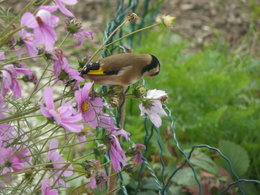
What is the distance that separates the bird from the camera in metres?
1.10

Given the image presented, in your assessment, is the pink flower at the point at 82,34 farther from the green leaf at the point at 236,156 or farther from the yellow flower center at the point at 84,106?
the green leaf at the point at 236,156

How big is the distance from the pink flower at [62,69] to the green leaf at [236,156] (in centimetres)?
96

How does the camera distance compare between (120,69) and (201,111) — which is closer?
(120,69)

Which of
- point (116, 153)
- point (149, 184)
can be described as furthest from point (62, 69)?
point (149, 184)

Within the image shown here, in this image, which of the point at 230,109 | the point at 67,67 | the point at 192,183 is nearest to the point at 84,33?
the point at 67,67

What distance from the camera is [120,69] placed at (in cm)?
116

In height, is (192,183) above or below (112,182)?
below

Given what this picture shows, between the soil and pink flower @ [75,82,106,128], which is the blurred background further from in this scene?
the soil

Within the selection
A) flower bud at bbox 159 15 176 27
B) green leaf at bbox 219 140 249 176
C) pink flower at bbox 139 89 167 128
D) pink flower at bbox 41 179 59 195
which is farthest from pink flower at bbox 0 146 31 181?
green leaf at bbox 219 140 249 176

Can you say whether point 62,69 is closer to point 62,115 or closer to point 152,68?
point 62,115

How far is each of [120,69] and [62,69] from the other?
0.21 m

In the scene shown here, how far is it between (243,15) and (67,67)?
3324mm

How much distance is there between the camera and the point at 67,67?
98cm

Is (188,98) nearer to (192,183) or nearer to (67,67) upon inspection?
(192,183)
